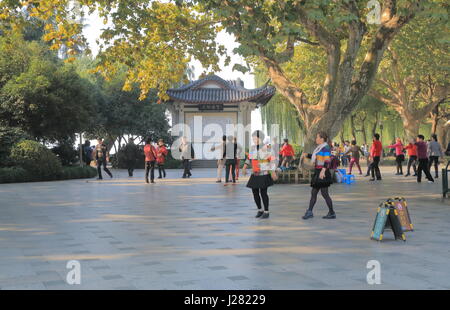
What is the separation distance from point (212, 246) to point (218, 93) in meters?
34.0

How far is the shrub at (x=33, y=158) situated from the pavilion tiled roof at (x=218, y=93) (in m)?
17.6

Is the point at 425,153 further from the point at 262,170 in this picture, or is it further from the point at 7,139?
the point at 7,139

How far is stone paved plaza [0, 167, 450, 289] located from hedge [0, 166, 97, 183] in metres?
8.52

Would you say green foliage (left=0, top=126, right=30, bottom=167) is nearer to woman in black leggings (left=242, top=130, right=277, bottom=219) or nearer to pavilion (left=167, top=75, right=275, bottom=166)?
woman in black leggings (left=242, top=130, right=277, bottom=219)

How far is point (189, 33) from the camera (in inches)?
814

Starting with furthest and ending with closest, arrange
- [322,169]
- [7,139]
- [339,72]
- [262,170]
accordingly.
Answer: [7,139] < [339,72] < [262,170] < [322,169]

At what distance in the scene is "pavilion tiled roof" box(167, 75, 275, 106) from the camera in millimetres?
39750

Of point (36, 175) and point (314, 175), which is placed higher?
→ point (314, 175)

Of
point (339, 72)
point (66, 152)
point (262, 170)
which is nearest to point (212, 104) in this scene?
point (66, 152)

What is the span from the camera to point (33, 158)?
2238 cm

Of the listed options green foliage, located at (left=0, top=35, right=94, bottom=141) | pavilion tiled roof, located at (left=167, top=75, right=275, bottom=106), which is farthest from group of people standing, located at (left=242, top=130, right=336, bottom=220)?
pavilion tiled roof, located at (left=167, top=75, right=275, bottom=106)

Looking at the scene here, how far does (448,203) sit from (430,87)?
24.5 metres

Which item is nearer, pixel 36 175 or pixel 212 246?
pixel 212 246
